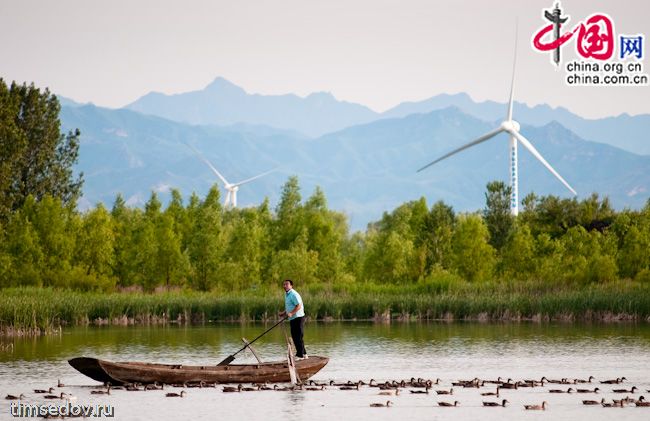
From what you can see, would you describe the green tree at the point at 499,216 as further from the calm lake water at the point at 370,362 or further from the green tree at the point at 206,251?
the calm lake water at the point at 370,362

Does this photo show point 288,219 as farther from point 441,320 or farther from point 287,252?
point 441,320

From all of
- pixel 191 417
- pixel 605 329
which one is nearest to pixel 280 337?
pixel 605 329

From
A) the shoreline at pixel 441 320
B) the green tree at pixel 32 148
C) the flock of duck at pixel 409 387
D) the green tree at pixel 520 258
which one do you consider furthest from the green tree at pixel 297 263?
the flock of duck at pixel 409 387

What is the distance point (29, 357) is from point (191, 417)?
53.2ft

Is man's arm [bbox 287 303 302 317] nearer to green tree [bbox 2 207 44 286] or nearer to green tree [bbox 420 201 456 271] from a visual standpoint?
green tree [bbox 2 207 44 286]

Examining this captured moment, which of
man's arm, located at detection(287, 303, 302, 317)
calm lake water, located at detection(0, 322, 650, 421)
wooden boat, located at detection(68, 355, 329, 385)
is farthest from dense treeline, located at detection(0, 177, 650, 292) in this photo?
wooden boat, located at detection(68, 355, 329, 385)

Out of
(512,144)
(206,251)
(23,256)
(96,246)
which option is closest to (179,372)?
(23,256)

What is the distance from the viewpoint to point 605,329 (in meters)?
54.5

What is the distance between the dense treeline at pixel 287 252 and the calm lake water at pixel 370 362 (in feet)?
51.8

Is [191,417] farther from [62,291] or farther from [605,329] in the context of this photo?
[62,291]

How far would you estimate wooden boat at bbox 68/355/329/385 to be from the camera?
107 ft

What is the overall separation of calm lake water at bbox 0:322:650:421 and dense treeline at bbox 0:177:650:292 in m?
15.8

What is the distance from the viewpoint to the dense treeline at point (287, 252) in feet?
241

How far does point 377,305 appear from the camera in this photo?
64688 mm
